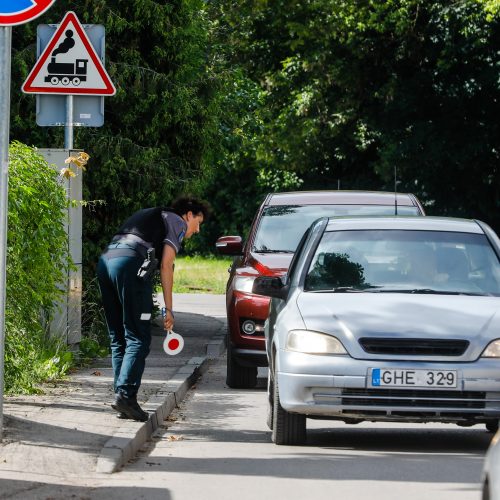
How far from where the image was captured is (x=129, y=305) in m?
9.97

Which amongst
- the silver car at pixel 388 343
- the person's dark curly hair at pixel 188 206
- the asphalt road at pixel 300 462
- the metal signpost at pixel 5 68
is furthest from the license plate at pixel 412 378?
the metal signpost at pixel 5 68

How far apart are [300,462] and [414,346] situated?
1043 millimetres

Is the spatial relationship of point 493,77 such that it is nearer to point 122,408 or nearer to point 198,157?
point 198,157

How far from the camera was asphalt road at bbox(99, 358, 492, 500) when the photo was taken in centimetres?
764

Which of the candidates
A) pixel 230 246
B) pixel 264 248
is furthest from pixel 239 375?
pixel 230 246

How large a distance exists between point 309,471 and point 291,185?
53.0 metres

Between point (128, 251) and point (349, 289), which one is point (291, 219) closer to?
point (128, 251)

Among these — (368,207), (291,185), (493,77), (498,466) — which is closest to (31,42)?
(368,207)

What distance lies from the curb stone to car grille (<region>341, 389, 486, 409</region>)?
148 cm

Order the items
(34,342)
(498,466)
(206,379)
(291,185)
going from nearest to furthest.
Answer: (498,466) → (34,342) → (206,379) → (291,185)

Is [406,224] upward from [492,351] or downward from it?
upward

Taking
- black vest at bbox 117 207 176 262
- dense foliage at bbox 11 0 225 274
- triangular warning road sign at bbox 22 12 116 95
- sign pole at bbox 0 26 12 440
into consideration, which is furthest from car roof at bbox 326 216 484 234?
dense foliage at bbox 11 0 225 274

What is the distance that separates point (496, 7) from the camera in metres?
35.7

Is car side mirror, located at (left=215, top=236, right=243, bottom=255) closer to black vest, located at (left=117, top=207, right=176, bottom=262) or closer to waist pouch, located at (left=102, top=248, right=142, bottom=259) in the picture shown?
black vest, located at (left=117, top=207, right=176, bottom=262)
